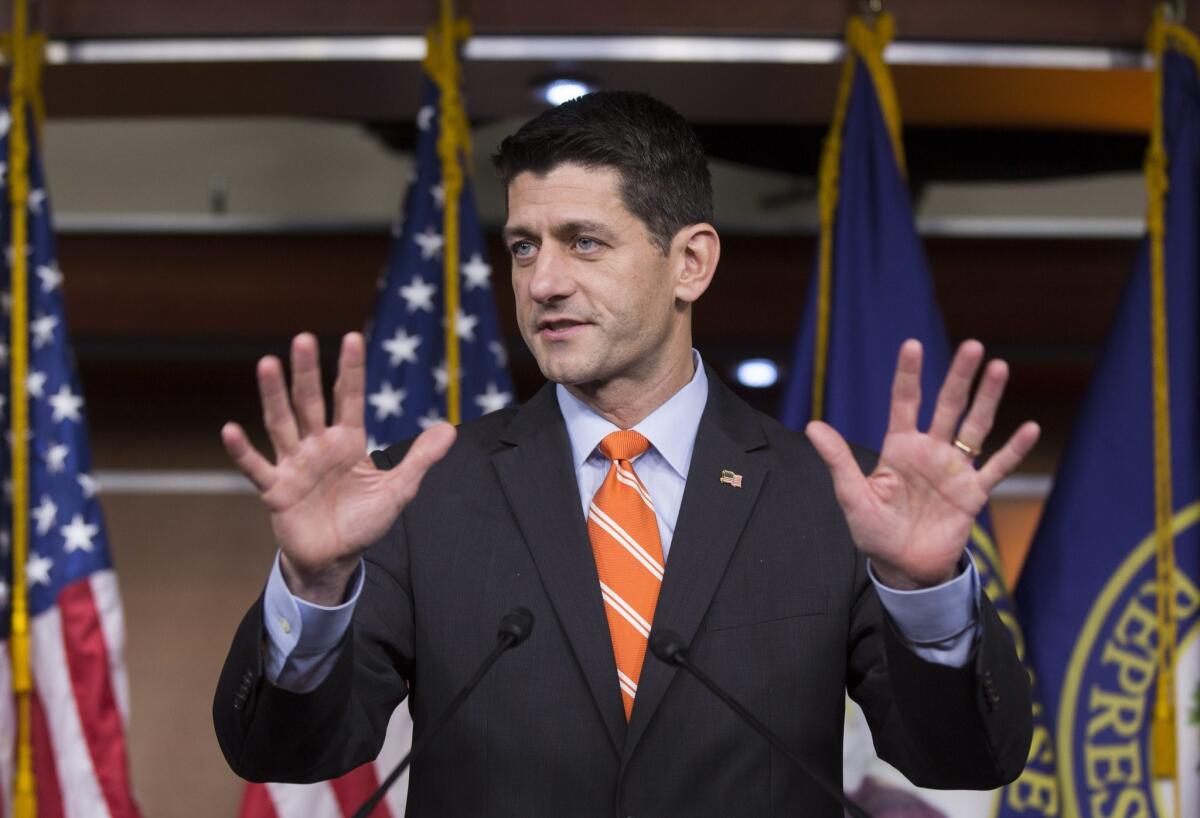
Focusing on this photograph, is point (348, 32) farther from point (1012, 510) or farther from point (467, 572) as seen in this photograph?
point (1012, 510)

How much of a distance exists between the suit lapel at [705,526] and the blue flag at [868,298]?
3.77 feet

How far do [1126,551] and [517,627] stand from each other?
6.30 ft

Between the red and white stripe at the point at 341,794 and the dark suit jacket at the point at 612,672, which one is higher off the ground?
the dark suit jacket at the point at 612,672

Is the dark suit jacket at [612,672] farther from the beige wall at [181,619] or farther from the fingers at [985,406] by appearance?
the beige wall at [181,619]

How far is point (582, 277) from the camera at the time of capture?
1865 millimetres

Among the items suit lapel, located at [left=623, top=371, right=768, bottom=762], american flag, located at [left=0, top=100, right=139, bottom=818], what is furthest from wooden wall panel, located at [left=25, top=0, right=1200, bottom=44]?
suit lapel, located at [left=623, top=371, right=768, bottom=762]

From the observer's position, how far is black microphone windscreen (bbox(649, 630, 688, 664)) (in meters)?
1.50

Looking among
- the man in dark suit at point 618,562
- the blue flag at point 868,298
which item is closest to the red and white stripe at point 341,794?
the blue flag at point 868,298

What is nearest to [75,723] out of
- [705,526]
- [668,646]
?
[705,526]

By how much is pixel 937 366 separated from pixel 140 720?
2612mm

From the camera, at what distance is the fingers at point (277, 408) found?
1411 millimetres

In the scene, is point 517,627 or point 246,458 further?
point 517,627

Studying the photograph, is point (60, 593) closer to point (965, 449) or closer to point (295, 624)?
point (295, 624)

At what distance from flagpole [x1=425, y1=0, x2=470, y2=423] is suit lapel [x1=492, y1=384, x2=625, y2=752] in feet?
3.61
